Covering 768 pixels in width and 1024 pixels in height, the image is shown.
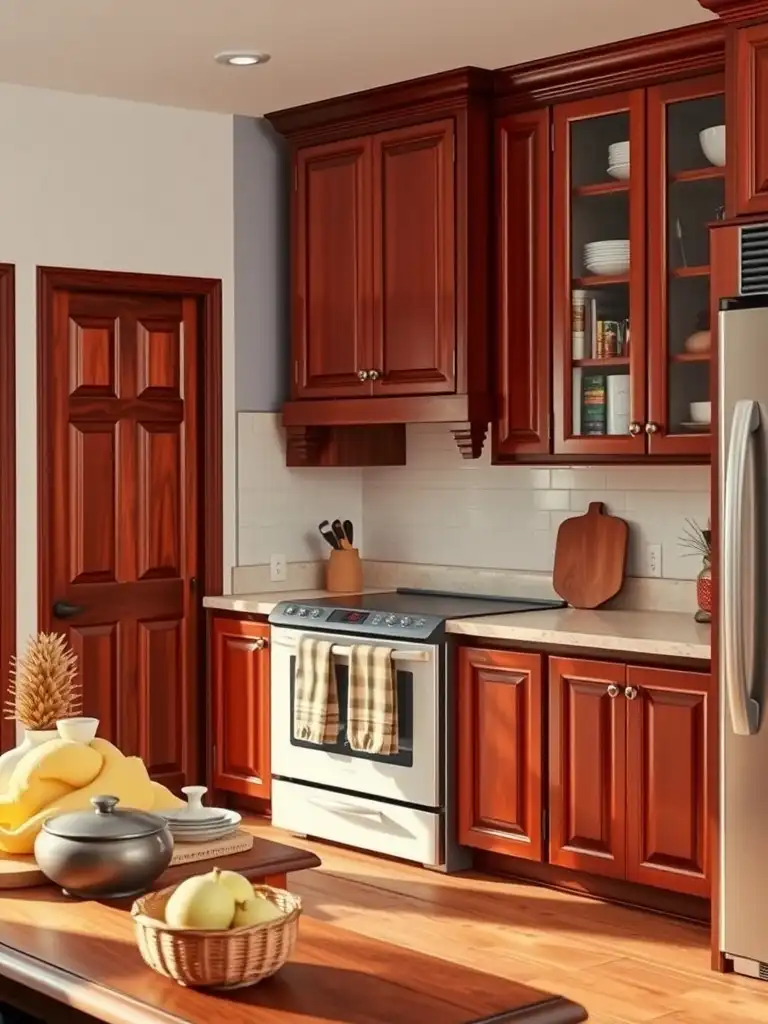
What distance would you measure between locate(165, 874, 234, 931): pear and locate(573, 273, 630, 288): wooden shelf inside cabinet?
10.8 ft

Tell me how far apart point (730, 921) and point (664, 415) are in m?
1.64

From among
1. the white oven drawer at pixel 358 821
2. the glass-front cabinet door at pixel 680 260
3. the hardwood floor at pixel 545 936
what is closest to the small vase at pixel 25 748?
the hardwood floor at pixel 545 936

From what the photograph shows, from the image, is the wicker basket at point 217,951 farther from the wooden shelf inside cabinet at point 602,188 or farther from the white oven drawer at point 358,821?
the wooden shelf inside cabinet at point 602,188

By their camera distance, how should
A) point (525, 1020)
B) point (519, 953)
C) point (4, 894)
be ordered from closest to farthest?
point (525, 1020)
point (4, 894)
point (519, 953)

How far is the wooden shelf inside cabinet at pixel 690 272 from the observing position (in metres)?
4.94

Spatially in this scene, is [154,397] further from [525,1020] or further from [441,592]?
[525,1020]

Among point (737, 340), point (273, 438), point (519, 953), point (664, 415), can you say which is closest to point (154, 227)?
point (273, 438)

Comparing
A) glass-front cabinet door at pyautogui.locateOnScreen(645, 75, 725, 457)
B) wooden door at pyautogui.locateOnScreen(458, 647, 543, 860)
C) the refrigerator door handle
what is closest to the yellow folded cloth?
the refrigerator door handle

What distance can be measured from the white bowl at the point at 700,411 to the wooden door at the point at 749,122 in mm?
895

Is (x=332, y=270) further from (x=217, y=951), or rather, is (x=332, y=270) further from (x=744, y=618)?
(x=217, y=951)

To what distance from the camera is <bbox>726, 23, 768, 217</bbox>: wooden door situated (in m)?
4.11

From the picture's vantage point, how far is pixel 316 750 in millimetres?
5641

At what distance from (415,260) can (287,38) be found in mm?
1031

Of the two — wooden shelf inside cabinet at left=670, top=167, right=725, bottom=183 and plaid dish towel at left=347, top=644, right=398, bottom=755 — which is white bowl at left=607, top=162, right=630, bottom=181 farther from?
plaid dish towel at left=347, top=644, right=398, bottom=755
